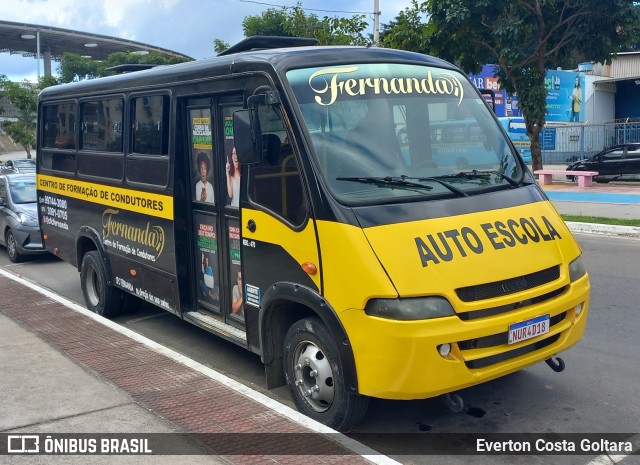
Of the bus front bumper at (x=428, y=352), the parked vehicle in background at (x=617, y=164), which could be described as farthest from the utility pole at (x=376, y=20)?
the bus front bumper at (x=428, y=352)

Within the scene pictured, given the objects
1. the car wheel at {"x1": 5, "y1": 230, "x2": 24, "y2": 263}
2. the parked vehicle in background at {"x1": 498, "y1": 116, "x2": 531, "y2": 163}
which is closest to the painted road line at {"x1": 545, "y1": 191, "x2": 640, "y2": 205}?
the parked vehicle in background at {"x1": 498, "y1": 116, "x2": 531, "y2": 163}

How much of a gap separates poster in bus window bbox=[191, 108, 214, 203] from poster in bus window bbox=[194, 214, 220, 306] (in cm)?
22

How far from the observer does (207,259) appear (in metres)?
6.43

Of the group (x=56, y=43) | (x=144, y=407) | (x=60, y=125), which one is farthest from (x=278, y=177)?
(x=56, y=43)

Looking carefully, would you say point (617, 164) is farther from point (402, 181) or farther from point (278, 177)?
point (278, 177)

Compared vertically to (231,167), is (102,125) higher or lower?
higher

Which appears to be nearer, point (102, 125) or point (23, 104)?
point (102, 125)

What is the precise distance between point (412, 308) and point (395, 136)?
1.43m

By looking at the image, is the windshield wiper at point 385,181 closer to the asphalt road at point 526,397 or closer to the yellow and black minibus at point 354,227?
the yellow and black minibus at point 354,227

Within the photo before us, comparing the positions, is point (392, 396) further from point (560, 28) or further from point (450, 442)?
point (560, 28)

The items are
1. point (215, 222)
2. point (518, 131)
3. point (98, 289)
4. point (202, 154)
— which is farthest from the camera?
point (518, 131)

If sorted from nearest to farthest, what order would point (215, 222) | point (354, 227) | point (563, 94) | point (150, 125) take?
point (354, 227) → point (215, 222) → point (150, 125) → point (563, 94)

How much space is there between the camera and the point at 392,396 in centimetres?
429

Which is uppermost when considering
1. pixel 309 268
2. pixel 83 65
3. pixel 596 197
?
pixel 83 65
